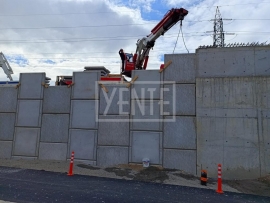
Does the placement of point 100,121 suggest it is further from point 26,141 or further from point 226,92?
point 226,92

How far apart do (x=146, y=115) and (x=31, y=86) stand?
6.60 meters

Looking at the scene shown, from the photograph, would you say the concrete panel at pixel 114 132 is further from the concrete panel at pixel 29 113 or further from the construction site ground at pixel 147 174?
the concrete panel at pixel 29 113

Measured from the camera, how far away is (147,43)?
43.1 ft

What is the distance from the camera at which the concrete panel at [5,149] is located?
11.8 m

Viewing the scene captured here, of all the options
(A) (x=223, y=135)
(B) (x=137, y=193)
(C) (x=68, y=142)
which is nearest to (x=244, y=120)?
(A) (x=223, y=135)

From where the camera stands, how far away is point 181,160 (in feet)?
32.4

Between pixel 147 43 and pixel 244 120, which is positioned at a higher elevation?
pixel 147 43

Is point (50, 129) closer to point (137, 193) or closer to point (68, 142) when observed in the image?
point (68, 142)

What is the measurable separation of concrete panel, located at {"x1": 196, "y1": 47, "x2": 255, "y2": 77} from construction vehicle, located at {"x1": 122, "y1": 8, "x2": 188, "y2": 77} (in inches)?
104

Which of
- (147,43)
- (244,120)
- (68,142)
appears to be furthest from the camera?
(147,43)

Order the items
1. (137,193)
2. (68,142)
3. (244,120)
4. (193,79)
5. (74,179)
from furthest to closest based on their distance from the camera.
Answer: (68,142) → (193,79) → (244,120) → (74,179) → (137,193)

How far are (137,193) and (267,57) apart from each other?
7.95 m

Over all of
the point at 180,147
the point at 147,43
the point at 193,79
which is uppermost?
the point at 147,43

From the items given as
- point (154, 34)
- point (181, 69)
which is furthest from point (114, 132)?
point (154, 34)
